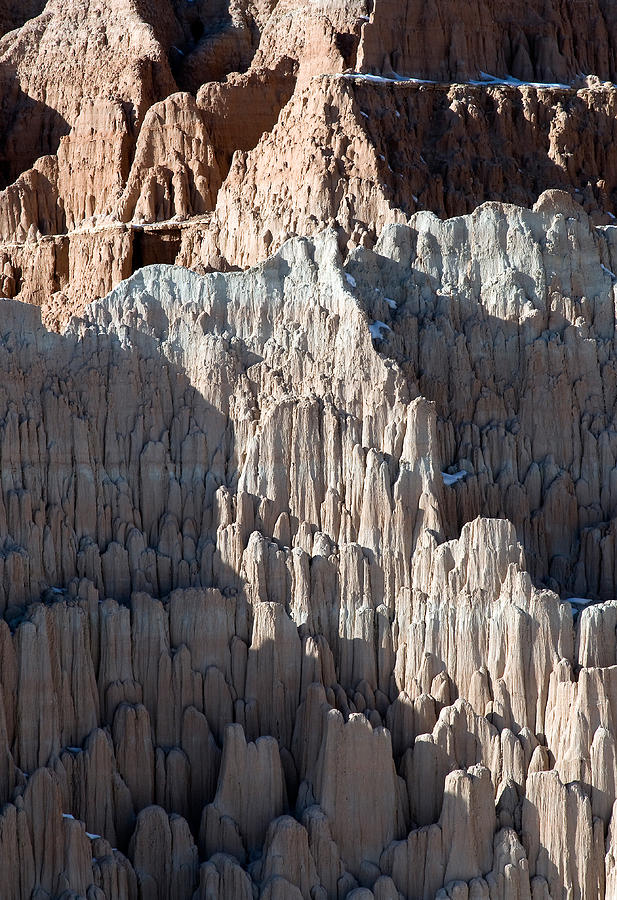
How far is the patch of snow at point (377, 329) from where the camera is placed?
47188 mm

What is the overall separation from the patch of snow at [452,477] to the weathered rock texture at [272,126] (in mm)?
9353

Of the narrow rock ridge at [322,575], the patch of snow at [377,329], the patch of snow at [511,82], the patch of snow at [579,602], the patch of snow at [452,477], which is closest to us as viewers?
the narrow rock ridge at [322,575]

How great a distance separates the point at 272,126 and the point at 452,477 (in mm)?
24337

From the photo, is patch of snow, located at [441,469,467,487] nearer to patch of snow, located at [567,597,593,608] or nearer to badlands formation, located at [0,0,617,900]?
badlands formation, located at [0,0,617,900]

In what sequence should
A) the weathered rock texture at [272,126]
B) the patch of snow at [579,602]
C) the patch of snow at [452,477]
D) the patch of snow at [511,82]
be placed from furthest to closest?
1. the patch of snow at [511,82]
2. the weathered rock texture at [272,126]
3. the patch of snow at [452,477]
4. the patch of snow at [579,602]

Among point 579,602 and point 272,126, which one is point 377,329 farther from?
point 272,126

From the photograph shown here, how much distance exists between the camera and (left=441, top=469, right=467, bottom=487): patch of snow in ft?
149

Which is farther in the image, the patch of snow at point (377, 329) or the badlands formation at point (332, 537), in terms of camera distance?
the patch of snow at point (377, 329)

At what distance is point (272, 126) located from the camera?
6544cm

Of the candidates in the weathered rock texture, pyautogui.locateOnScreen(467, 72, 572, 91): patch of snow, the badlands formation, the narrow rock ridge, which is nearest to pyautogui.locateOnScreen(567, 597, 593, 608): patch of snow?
the narrow rock ridge

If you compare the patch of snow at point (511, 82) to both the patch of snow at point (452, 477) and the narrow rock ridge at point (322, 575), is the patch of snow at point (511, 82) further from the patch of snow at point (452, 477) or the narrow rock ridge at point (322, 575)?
the patch of snow at point (452, 477)

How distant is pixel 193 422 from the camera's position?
46.2 m

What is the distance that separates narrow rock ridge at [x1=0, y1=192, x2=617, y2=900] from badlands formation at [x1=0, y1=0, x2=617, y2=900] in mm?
77

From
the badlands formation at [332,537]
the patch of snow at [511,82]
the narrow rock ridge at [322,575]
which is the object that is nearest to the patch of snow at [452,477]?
the narrow rock ridge at [322,575]
